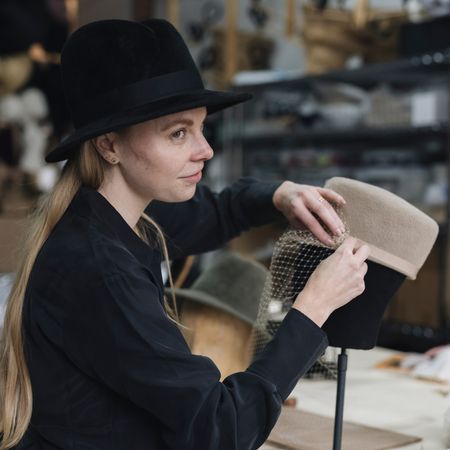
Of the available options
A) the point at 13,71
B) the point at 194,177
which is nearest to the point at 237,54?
the point at 13,71

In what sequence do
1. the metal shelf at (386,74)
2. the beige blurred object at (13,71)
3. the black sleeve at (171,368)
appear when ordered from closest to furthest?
the black sleeve at (171,368)
the metal shelf at (386,74)
the beige blurred object at (13,71)

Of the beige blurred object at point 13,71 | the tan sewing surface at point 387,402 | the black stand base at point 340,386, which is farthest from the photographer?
the beige blurred object at point 13,71

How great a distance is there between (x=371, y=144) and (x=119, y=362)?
3787 mm

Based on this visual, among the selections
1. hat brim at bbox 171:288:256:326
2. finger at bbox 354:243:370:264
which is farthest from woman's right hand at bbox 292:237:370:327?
hat brim at bbox 171:288:256:326

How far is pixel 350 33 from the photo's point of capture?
440 cm

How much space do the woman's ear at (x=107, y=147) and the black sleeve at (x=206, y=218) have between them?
545 mm

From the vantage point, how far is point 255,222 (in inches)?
66.7

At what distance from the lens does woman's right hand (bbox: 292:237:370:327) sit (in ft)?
3.59

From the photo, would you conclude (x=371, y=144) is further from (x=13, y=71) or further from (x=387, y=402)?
(x=387, y=402)

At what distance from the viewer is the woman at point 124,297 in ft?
3.31

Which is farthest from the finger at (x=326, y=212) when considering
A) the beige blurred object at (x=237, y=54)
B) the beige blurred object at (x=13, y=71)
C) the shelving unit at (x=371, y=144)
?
the beige blurred object at (x=13, y=71)

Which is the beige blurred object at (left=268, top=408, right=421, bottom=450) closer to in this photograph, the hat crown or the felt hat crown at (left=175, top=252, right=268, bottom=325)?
the felt hat crown at (left=175, top=252, right=268, bottom=325)

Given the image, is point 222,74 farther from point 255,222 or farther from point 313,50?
point 255,222

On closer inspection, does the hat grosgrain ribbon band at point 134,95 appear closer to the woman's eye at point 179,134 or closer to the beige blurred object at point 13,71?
the woman's eye at point 179,134
